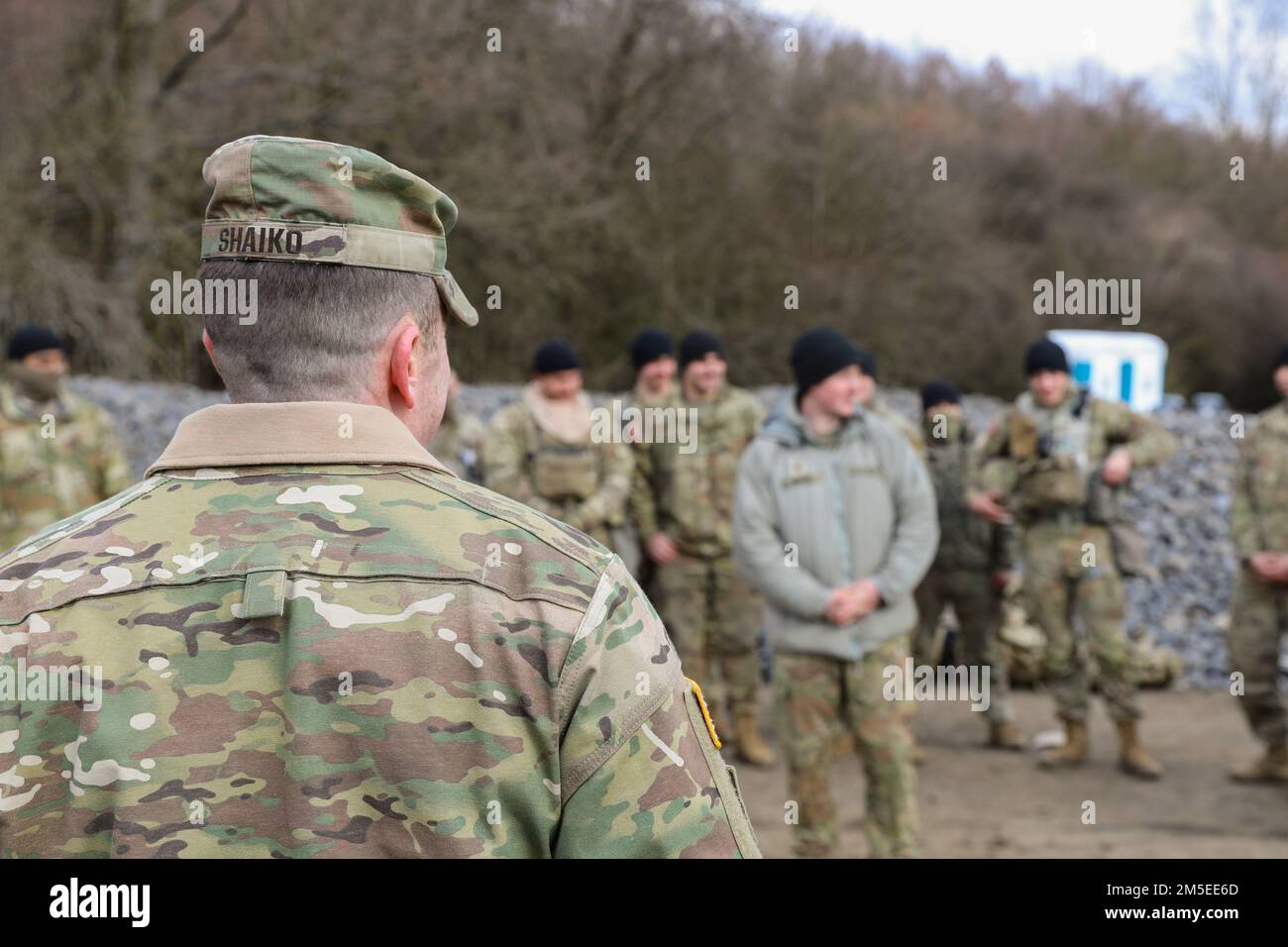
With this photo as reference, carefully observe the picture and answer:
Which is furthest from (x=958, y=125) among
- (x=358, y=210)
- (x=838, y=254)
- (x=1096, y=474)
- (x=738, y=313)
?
(x=358, y=210)

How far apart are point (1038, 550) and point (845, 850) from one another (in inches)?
90.8

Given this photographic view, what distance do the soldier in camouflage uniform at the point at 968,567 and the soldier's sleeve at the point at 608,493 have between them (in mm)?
2181

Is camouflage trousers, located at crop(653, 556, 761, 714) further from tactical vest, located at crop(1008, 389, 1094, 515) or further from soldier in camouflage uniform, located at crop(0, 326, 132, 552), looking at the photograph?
soldier in camouflage uniform, located at crop(0, 326, 132, 552)

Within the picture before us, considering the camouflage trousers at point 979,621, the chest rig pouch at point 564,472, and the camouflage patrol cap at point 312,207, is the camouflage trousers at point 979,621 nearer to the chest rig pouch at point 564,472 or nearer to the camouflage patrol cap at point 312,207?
the chest rig pouch at point 564,472

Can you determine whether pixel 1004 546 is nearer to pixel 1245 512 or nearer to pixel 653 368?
pixel 1245 512

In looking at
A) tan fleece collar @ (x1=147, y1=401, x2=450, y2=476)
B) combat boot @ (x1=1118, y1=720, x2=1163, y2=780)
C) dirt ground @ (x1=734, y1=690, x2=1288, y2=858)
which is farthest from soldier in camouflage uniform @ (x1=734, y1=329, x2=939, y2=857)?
tan fleece collar @ (x1=147, y1=401, x2=450, y2=476)

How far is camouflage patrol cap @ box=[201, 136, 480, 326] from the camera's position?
162cm

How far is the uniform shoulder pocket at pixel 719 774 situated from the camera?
1602 millimetres

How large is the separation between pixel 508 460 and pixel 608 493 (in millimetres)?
633

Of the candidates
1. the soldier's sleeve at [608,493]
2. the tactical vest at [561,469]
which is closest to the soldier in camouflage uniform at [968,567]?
the soldier's sleeve at [608,493]

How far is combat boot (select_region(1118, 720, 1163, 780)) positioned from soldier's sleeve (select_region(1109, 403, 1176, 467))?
1591 millimetres

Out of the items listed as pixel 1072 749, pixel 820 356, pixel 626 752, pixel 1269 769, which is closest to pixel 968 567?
pixel 1072 749

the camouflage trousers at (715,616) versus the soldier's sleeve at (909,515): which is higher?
the soldier's sleeve at (909,515)

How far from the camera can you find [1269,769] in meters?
7.60
